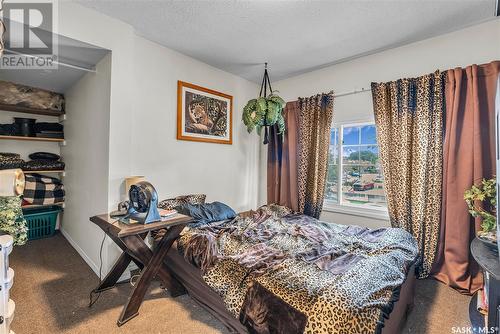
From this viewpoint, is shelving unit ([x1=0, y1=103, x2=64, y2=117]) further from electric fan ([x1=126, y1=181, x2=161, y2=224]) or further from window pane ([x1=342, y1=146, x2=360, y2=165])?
window pane ([x1=342, y1=146, x2=360, y2=165])

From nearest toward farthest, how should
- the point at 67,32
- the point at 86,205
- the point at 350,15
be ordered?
1. the point at 67,32
2. the point at 350,15
3. the point at 86,205

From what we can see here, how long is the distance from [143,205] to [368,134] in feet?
8.87

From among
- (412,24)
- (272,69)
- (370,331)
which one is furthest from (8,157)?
(412,24)

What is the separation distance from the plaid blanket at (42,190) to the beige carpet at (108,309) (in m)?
1.05

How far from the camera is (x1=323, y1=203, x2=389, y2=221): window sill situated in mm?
2729

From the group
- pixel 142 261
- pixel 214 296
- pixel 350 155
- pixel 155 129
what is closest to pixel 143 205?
pixel 142 261

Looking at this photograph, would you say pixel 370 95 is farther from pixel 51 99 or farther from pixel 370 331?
pixel 51 99

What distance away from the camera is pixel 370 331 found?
1.03 m

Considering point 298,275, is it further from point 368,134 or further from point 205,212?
point 368,134

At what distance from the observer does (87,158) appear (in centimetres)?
261

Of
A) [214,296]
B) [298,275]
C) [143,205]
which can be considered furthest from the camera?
[143,205]

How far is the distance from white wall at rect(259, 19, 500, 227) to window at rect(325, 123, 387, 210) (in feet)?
0.62

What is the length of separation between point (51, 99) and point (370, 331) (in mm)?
4519

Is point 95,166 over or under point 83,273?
over
